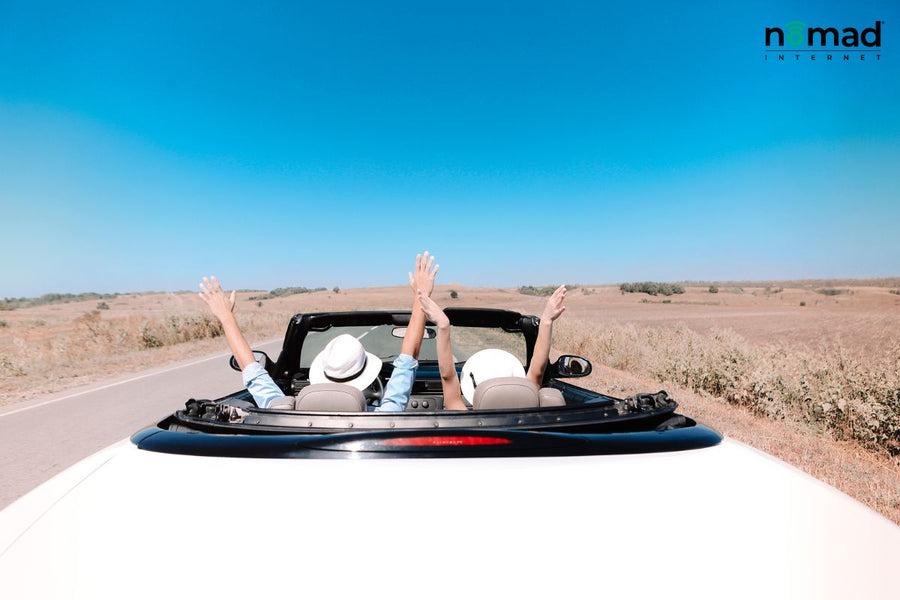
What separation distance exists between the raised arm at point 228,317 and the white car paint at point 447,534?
152 centimetres

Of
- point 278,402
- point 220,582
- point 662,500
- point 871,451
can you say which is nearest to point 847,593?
→ point 662,500

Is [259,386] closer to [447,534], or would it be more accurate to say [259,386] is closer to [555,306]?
[555,306]

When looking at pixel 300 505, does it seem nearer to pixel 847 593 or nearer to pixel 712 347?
pixel 847 593

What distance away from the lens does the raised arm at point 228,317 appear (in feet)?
9.76

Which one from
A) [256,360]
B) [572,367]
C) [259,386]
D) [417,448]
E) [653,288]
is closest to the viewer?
[417,448]

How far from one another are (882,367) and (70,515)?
945 cm

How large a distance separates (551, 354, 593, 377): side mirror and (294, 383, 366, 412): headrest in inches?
68.2

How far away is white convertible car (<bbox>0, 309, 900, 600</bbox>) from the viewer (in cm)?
119

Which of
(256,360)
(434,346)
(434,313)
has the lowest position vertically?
(434,346)

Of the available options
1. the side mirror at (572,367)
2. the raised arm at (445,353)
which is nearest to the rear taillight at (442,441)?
the raised arm at (445,353)

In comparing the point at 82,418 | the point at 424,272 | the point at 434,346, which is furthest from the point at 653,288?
the point at 424,272

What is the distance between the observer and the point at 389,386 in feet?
9.29

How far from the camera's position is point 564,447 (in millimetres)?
1542

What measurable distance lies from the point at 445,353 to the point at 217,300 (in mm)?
1265
